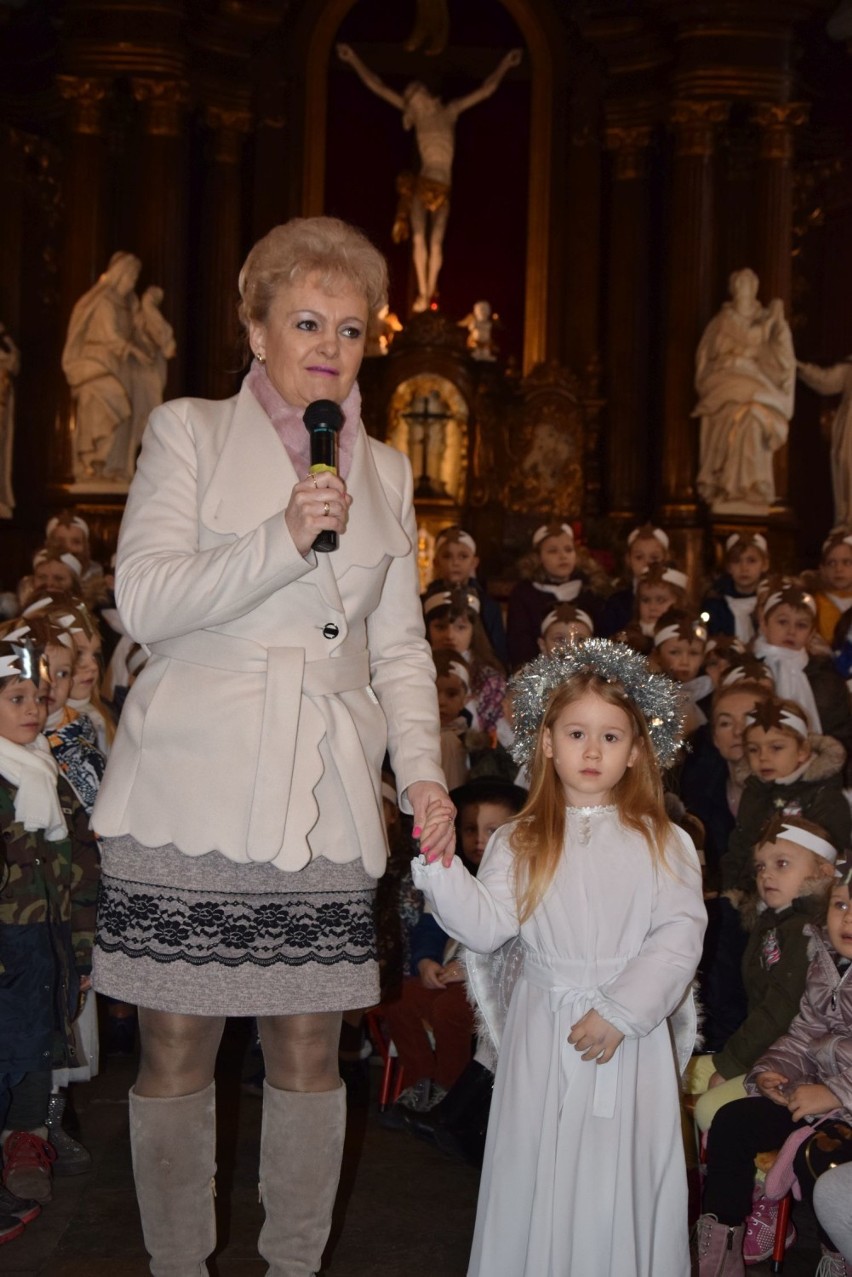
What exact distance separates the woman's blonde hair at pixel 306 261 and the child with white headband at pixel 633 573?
5836 millimetres

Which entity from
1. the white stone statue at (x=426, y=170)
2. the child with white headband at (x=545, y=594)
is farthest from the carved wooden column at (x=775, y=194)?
the child with white headband at (x=545, y=594)

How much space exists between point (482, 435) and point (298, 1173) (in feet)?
38.6

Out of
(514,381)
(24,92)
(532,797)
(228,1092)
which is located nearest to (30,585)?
(228,1092)

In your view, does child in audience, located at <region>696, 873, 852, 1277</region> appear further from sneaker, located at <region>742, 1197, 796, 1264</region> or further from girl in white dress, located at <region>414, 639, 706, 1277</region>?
girl in white dress, located at <region>414, 639, 706, 1277</region>

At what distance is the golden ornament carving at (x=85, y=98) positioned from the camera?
46.2 feet

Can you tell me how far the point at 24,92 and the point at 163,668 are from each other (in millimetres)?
13389

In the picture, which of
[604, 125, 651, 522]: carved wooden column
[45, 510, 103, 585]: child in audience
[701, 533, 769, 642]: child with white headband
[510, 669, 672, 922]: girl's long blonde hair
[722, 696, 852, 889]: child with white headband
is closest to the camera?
[510, 669, 672, 922]: girl's long blonde hair

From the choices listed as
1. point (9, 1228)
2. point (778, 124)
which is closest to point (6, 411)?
point (778, 124)

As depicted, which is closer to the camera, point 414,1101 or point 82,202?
point 414,1101

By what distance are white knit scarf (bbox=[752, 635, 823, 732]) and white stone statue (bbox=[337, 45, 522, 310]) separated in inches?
323

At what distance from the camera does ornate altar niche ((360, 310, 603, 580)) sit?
560 inches

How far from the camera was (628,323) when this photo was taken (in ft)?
49.6

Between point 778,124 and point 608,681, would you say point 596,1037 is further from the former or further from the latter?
point 778,124

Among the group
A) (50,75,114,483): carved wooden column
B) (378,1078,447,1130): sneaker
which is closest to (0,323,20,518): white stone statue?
(50,75,114,483): carved wooden column
